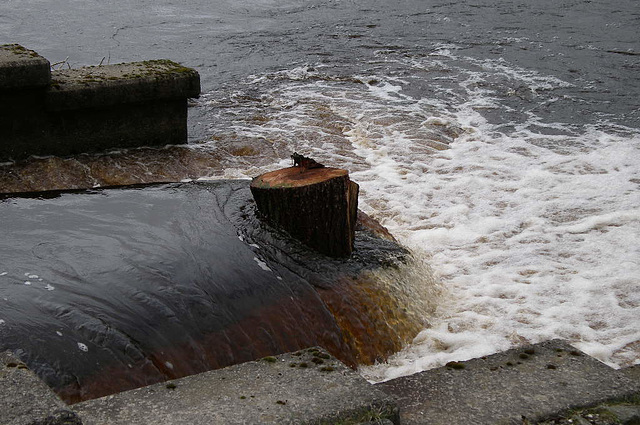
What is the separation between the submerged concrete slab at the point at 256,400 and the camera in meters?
2.49

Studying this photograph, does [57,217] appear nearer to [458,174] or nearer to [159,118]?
[159,118]

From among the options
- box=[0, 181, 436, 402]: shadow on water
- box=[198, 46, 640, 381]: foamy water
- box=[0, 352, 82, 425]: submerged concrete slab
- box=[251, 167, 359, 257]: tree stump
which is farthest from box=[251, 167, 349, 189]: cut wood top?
box=[0, 352, 82, 425]: submerged concrete slab

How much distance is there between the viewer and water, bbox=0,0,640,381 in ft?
15.5

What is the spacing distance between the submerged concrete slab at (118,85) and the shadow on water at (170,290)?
202 centimetres

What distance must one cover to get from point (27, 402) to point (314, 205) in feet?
6.87

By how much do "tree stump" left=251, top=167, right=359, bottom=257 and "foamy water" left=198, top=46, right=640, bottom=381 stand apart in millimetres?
716

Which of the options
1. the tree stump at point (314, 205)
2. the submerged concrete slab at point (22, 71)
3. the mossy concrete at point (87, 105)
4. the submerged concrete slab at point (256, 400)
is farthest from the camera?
the mossy concrete at point (87, 105)

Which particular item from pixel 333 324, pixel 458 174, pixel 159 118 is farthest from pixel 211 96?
pixel 333 324

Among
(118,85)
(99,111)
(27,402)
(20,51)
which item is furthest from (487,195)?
(27,402)

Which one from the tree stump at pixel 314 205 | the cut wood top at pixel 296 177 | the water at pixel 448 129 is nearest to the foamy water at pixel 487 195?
the water at pixel 448 129

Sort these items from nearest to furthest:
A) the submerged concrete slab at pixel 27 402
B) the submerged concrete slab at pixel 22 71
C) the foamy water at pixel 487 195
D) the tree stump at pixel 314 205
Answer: the submerged concrete slab at pixel 27 402
the tree stump at pixel 314 205
the foamy water at pixel 487 195
the submerged concrete slab at pixel 22 71

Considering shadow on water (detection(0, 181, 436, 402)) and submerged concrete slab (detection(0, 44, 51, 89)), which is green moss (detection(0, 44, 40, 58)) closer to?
submerged concrete slab (detection(0, 44, 51, 89))

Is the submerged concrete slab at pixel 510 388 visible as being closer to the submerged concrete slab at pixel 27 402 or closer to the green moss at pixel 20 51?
the submerged concrete slab at pixel 27 402

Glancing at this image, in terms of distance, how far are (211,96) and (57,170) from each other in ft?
9.56
